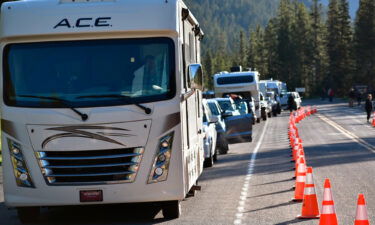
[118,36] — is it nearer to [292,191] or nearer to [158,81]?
[158,81]

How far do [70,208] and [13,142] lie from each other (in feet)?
9.51

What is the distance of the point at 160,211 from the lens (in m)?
13.3

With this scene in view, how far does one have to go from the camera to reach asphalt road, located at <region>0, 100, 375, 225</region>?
12375 millimetres

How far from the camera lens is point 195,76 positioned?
1269cm

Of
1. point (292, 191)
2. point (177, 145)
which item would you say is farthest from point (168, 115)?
point (292, 191)

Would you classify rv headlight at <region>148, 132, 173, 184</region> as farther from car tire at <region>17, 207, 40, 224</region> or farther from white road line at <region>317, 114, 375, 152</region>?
white road line at <region>317, 114, 375, 152</region>

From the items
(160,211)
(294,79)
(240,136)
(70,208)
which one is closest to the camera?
(160,211)

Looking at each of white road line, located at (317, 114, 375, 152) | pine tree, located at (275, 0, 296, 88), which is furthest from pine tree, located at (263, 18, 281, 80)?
white road line, located at (317, 114, 375, 152)

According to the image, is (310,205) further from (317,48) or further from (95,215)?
(317,48)

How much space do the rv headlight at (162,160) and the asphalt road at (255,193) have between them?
31.2 inches

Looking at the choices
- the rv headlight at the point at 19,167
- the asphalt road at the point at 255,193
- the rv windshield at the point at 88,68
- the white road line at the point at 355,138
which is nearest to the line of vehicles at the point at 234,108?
the asphalt road at the point at 255,193

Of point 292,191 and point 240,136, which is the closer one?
point 292,191

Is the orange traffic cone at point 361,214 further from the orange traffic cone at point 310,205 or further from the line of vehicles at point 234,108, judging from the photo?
the line of vehicles at point 234,108

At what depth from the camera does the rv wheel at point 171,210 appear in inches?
476
